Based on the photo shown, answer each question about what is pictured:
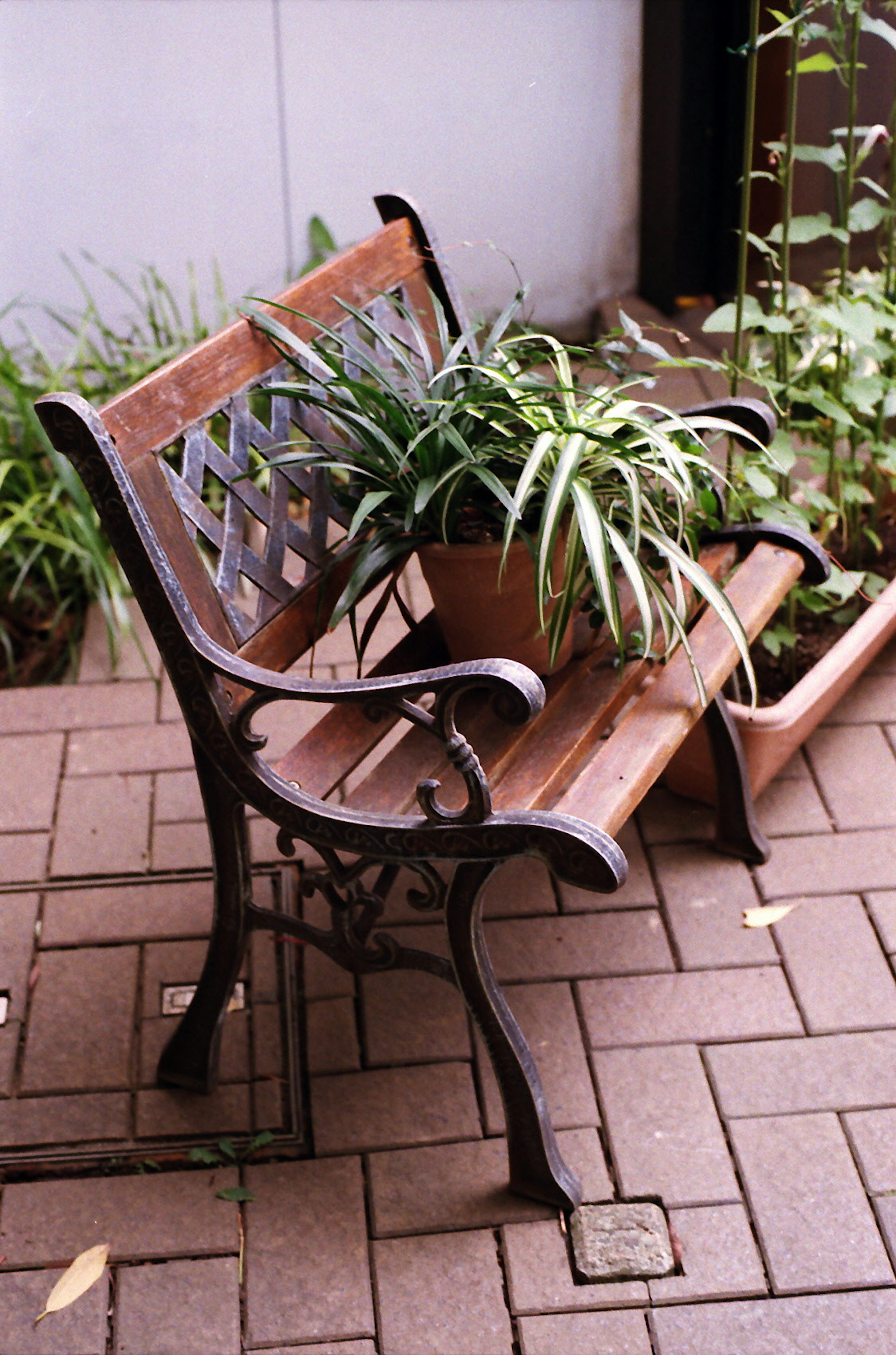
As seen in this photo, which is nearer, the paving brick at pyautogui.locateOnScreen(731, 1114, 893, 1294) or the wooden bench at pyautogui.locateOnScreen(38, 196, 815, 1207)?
the wooden bench at pyautogui.locateOnScreen(38, 196, 815, 1207)

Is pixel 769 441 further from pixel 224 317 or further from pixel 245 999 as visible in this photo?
pixel 224 317

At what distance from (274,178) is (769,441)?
78.8 inches

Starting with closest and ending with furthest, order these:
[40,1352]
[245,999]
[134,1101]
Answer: [40,1352] < [134,1101] < [245,999]

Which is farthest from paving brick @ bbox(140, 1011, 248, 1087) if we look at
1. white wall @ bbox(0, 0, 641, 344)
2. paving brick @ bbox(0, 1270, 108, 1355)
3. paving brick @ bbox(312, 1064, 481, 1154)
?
white wall @ bbox(0, 0, 641, 344)

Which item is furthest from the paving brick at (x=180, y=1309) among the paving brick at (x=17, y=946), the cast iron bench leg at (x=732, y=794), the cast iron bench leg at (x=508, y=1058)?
the cast iron bench leg at (x=732, y=794)

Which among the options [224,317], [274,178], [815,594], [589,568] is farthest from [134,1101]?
[274,178]

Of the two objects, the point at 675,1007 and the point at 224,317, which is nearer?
the point at 675,1007

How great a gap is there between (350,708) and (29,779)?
103 cm

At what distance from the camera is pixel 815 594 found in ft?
8.74

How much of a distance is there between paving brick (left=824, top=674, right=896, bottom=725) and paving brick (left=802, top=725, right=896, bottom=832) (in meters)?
0.02

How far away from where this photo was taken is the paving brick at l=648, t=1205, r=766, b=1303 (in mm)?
1853

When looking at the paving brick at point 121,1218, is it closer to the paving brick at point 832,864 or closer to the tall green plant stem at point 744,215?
the paving brick at point 832,864

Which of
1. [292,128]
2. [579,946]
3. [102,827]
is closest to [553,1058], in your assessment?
[579,946]

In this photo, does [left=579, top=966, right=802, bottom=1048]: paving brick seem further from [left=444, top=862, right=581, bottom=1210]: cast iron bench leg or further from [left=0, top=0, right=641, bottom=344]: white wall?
[left=0, top=0, right=641, bottom=344]: white wall
